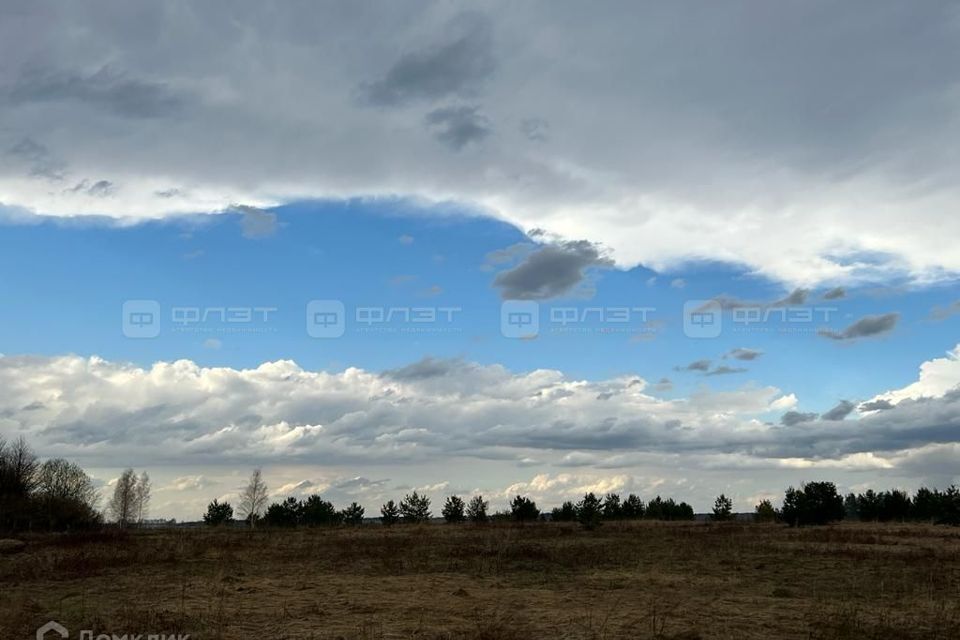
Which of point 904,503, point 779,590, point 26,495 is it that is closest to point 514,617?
point 779,590

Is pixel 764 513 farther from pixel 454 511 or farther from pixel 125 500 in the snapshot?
pixel 125 500

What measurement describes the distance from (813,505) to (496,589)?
138 feet

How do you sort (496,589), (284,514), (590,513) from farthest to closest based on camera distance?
(284,514), (590,513), (496,589)

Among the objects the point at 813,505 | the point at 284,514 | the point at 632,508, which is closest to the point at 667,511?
the point at 632,508

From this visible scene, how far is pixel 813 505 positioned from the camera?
53500mm

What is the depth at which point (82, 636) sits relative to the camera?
46.8ft

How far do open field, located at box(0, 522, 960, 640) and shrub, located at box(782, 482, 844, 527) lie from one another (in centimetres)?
1723

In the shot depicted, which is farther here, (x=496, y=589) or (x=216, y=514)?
(x=216, y=514)

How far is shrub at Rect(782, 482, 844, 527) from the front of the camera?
53.2 m

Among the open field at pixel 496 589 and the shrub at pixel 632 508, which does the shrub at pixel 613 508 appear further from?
the open field at pixel 496 589

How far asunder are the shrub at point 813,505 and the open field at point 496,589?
1723 centimetres

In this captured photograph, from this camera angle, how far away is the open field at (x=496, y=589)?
14898 mm

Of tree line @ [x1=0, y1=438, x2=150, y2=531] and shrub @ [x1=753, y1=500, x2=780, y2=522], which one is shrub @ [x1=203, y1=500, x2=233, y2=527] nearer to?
tree line @ [x1=0, y1=438, x2=150, y2=531]

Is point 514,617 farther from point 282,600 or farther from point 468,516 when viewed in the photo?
point 468,516
